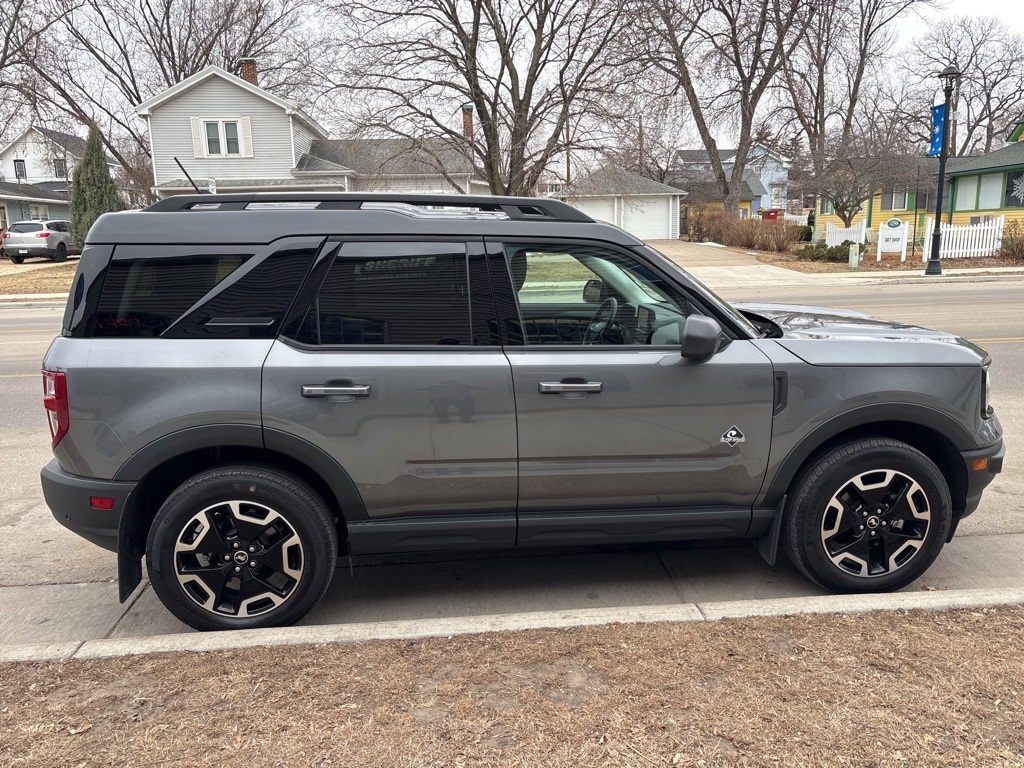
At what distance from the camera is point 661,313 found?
3.59 m

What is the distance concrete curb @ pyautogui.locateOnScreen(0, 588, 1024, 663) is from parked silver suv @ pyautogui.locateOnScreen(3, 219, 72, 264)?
104 feet

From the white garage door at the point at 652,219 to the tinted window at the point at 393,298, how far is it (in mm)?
43894

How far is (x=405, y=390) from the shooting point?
326 cm

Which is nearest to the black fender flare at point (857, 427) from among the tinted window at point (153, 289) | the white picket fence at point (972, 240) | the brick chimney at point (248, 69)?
the tinted window at point (153, 289)

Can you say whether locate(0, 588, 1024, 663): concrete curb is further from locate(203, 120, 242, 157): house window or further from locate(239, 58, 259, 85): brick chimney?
locate(239, 58, 259, 85): brick chimney

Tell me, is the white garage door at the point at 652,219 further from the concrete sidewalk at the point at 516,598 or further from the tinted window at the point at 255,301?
the tinted window at the point at 255,301

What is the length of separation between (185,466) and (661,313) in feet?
7.37

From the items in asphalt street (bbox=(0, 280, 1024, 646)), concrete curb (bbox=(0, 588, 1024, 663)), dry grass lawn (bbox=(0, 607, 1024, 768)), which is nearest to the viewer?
dry grass lawn (bbox=(0, 607, 1024, 768))

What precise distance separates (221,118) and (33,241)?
9028mm

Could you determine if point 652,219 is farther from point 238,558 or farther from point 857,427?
point 238,558

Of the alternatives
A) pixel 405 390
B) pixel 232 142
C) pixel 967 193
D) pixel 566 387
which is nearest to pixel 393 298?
pixel 405 390

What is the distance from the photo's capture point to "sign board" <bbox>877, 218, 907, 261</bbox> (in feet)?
80.9

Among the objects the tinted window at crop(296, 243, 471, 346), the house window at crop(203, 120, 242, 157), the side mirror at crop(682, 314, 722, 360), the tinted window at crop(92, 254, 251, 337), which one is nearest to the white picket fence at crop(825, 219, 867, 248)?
the house window at crop(203, 120, 242, 157)

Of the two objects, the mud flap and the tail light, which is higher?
the tail light
